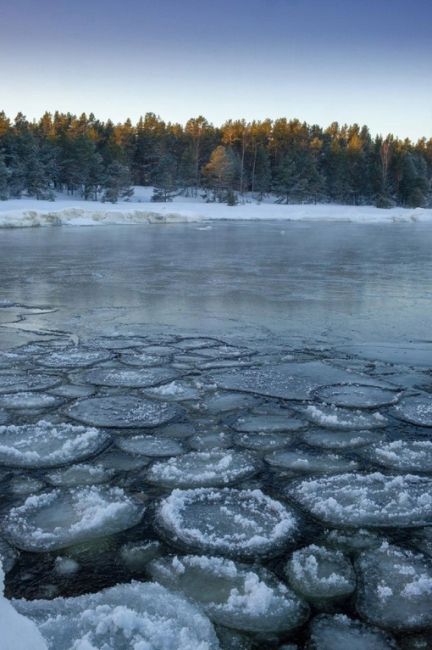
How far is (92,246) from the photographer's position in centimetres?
1747

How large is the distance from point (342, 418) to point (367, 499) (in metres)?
1.05

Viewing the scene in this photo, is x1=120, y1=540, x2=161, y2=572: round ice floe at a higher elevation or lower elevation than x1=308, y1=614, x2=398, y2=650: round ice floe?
lower

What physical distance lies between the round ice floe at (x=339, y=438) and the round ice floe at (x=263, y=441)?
137 mm

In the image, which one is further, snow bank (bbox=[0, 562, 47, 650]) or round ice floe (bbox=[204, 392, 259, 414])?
round ice floe (bbox=[204, 392, 259, 414])

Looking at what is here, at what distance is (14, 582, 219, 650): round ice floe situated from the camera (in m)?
1.62

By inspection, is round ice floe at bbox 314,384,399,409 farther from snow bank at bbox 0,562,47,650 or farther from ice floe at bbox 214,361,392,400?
snow bank at bbox 0,562,47,650

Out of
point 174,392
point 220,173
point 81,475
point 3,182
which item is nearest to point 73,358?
point 174,392

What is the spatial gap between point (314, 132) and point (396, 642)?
8791 cm

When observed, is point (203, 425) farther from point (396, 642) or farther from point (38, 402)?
point (396, 642)

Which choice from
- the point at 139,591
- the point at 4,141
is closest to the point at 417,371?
the point at 139,591

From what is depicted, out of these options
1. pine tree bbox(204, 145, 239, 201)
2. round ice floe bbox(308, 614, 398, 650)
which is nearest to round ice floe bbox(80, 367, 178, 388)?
round ice floe bbox(308, 614, 398, 650)

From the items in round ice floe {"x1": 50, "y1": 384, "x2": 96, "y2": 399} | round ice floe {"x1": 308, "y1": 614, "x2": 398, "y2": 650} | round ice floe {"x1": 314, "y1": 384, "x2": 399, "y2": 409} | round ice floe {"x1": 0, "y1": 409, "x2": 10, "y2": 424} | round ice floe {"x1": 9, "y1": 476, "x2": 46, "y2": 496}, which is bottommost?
round ice floe {"x1": 9, "y1": 476, "x2": 46, "y2": 496}

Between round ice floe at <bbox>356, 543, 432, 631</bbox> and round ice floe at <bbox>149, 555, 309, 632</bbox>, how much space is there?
236 mm

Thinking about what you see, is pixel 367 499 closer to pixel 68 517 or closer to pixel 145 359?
pixel 68 517
